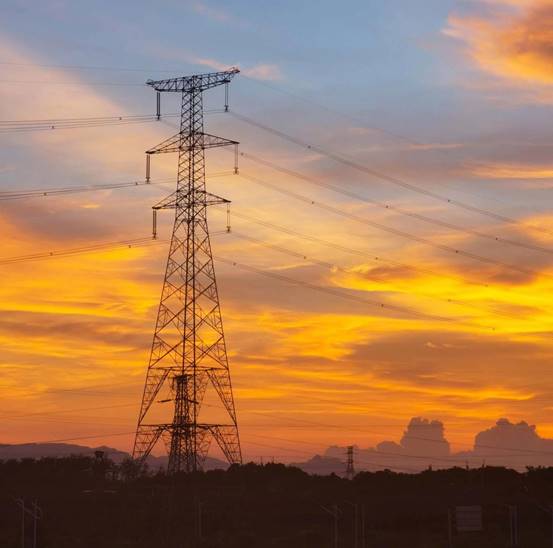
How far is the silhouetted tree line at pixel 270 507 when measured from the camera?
84.8 metres

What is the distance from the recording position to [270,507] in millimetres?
103062

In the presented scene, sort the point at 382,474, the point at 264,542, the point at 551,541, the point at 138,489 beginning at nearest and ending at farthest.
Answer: the point at 551,541 < the point at 264,542 < the point at 138,489 < the point at 382,474

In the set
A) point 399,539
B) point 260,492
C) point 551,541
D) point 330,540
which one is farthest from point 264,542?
point 260,492

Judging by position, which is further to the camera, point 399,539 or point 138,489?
point 138,489

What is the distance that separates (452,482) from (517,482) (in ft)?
23.4

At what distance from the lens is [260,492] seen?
112 meters

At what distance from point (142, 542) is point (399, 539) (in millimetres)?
19123

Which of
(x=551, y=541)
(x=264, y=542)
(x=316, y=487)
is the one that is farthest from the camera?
(x=316, y=487)

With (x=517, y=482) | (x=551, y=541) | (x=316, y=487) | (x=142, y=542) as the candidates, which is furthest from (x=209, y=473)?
(x=551, y=541)

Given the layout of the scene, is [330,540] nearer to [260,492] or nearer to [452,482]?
[260,492]

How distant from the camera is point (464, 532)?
82938 mm

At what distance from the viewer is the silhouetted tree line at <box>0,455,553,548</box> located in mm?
84750

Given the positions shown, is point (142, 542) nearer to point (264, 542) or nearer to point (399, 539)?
point (264, 542)

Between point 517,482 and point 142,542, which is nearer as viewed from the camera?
point 142,542
